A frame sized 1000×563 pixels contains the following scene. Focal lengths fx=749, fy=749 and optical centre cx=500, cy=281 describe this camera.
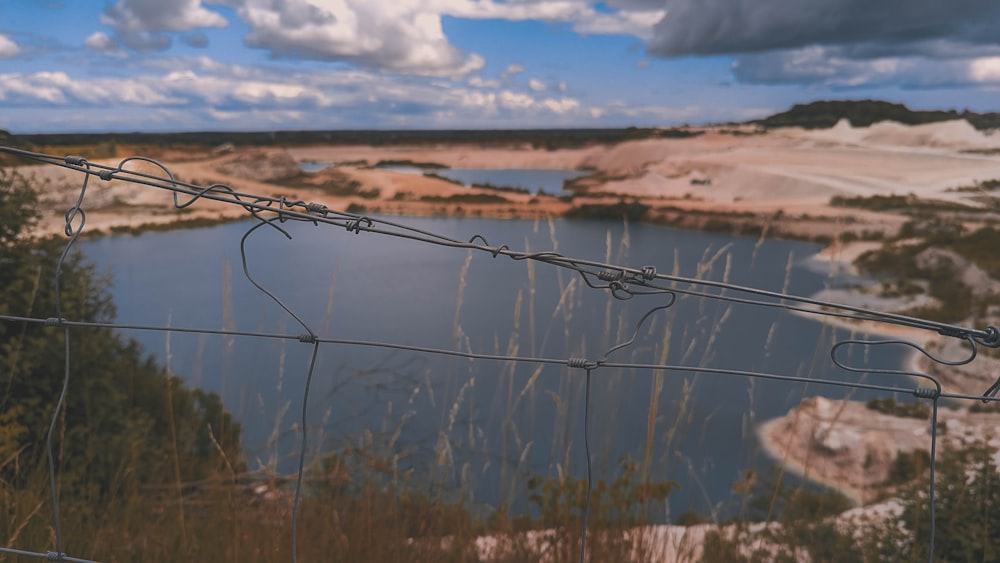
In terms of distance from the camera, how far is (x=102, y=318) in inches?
114

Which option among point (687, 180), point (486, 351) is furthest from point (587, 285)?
point (687, 180)

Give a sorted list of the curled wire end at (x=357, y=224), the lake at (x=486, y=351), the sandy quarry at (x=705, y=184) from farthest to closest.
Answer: the sandy quarry at (x=705, y=184) < the lake at (x=486, y=351) < the curled wire end at (x=357, y=224)

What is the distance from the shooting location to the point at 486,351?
9.34 ft

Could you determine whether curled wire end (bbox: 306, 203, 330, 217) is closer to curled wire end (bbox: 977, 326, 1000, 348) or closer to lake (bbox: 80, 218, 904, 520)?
lake (bbox: 80, 218, 904, 520)

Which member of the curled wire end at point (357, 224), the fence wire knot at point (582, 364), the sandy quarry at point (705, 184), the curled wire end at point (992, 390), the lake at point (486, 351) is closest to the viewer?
the curled wire end at point (992, 390)

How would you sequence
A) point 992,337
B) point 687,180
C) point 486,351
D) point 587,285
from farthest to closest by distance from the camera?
point 687,180 < point 486,351 < point 587,285 < point 992,337

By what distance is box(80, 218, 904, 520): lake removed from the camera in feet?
7.01

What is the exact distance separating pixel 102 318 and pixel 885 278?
281 inches

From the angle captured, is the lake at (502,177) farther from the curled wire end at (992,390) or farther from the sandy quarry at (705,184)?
the curled wire end at (992,390)

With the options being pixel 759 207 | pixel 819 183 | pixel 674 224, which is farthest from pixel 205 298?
pixel 819 183

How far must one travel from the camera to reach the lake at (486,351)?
214 centimetres

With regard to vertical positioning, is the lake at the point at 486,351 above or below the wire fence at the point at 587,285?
below

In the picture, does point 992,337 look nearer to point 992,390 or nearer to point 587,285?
point 992,390

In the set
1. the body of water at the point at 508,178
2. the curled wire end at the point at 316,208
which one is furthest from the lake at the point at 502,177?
the curled wire end at the point at 316,208
